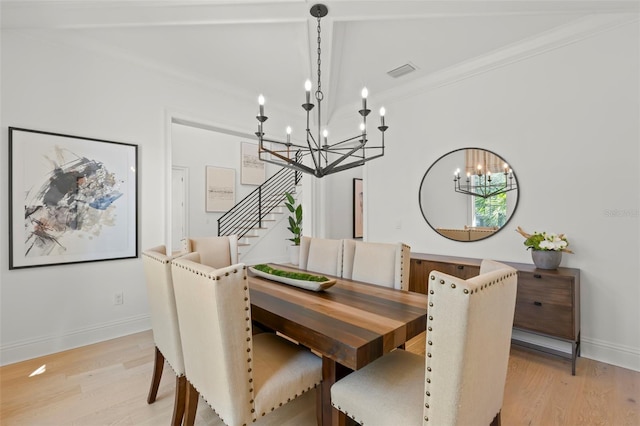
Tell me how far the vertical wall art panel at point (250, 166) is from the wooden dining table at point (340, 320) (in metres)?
5.56

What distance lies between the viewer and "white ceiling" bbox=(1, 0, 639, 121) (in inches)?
84.2

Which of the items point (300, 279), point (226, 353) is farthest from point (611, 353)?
point (226, 353)

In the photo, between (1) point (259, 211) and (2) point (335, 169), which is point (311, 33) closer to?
(2) point (335, 169)

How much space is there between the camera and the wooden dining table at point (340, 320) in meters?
1.14

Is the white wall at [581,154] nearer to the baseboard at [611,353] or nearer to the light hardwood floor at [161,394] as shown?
the baseboard at [611,353]

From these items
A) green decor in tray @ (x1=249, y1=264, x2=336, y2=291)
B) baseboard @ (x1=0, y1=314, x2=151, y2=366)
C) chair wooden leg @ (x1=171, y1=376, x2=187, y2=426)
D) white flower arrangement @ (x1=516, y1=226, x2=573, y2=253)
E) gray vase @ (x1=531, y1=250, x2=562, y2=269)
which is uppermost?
white flower arrangement @ (x1=516, y1=226, x2=573, y2=253)

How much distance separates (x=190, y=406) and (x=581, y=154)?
11.0 ft

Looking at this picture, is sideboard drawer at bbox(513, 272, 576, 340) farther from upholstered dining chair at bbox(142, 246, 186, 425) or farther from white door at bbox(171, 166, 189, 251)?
white door at bbox(171, 166, 189, 251)

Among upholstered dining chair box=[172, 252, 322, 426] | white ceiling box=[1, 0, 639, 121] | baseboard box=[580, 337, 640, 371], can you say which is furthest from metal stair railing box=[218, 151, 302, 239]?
baseboard box=[580, 337, 640, 371]

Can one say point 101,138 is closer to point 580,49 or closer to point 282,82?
point 282,82

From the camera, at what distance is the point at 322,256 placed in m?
2.54

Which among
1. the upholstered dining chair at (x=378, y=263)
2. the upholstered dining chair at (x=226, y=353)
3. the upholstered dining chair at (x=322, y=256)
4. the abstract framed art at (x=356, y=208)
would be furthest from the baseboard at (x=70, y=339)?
the abstract framed art at (x=356, y=208)

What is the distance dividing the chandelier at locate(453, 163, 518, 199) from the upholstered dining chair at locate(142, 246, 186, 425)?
2922 millimetres

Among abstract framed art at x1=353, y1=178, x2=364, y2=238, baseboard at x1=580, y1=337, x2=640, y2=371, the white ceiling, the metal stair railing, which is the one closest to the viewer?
the white ceiling
